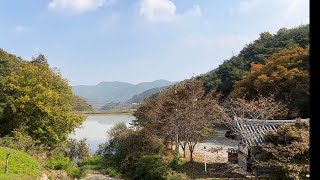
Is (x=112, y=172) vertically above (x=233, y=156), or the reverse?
(x=233, y=156)

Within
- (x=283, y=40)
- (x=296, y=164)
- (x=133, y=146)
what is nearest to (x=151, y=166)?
(x=133, y=146)

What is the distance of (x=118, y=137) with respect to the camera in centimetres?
2289

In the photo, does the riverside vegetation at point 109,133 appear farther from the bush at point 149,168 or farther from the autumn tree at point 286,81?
the autumn tree at point 286,81

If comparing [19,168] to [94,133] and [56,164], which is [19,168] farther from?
[94,133]

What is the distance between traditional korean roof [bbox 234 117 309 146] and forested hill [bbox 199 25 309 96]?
23.6 metres

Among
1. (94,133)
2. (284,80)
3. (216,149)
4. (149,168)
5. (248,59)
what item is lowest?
(94,133)

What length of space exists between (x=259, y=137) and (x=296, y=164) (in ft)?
13.6

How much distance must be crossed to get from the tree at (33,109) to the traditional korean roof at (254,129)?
11.1 metres

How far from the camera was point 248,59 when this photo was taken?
46406mm

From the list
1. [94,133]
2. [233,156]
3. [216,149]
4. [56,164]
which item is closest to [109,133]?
[56,164]

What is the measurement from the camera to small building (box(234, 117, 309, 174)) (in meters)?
14.7

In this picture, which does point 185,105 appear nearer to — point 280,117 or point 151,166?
point 151,166

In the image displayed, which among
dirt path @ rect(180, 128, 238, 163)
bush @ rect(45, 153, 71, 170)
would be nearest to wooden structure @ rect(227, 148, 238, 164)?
dirt path @ rect(180, 128, 238, 163)

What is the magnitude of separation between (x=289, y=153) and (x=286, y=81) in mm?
17807
